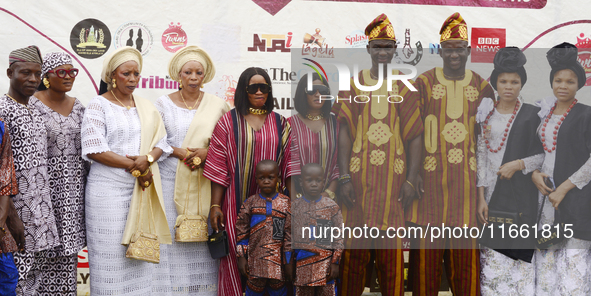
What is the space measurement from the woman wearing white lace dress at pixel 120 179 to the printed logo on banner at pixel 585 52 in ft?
12.9

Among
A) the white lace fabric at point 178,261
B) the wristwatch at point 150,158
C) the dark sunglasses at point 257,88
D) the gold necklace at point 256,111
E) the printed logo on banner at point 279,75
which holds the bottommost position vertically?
the white lace fabric at point 178,261

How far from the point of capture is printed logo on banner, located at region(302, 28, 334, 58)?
4871 millimetres

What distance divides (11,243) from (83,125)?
2.95 ft

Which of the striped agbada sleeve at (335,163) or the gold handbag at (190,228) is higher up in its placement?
the striped agbada sleeve at (335,163)

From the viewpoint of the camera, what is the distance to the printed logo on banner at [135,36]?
4.77 meters

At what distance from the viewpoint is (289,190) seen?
366cm

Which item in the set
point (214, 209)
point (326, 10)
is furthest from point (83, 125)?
point (326, 10)

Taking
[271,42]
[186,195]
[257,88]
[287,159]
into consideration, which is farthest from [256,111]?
[271,42]

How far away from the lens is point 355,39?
4.92 metres

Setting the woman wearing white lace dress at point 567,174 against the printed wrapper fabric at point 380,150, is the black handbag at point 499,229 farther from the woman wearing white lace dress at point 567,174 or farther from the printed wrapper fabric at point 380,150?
the printed wrapper fabric at point 380,150

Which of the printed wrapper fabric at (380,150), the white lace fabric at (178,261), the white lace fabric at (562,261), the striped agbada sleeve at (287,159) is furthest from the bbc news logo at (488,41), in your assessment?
the white lace fabric at (178,261)

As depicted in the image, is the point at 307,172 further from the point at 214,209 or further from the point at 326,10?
the point at 326,10

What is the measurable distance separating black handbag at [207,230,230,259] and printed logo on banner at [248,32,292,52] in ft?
6.68

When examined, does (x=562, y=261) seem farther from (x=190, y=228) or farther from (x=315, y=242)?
(x=190, y=228)
